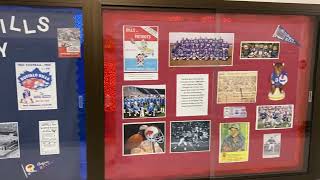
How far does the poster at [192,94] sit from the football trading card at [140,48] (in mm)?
223

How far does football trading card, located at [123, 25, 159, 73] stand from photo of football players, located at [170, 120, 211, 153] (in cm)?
44

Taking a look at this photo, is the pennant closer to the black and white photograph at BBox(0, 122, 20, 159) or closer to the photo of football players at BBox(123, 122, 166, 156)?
the photo of football players at BBox(123, 122, 166, 156)

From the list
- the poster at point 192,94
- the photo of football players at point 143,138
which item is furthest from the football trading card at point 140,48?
the photo of football players at point 143,138

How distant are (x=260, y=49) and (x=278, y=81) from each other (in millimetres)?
270

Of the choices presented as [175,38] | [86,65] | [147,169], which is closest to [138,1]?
[175,38]

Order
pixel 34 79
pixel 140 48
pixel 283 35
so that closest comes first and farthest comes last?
pixel 34 79
pixel 140 48
pixel 283 35

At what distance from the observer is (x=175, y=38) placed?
211 cm

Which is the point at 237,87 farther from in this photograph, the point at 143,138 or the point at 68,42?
the point at 68,42

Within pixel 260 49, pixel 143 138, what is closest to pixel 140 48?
pixel 143 138

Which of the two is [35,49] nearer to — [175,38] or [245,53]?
[175,38]

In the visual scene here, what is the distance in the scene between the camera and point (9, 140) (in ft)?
6.40

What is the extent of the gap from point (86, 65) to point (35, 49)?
0.31 meters

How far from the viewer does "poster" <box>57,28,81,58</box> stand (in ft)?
6.39

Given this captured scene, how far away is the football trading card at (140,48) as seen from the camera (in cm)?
204
